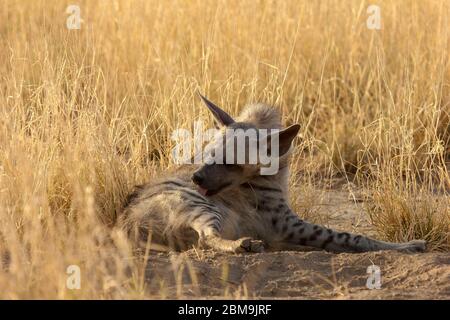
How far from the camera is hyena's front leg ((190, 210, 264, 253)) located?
591cm

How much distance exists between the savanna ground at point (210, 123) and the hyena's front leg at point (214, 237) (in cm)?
8

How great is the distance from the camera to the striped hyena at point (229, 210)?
247 inches

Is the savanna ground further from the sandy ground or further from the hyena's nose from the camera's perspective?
the hyena's nose

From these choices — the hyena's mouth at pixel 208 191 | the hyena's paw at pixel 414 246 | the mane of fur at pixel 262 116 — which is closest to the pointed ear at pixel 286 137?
the mane of fur at pixel 262 116

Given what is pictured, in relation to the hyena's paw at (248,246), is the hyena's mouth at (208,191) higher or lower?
higher

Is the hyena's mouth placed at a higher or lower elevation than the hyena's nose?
lower


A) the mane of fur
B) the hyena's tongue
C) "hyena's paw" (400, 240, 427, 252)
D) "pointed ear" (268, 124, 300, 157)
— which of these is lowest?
→ "hyena's paw" (400, 240, 427, 252)

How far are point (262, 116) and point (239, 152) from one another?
502 millimetres

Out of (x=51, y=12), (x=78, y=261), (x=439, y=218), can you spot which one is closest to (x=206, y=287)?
(x=78, y=261)

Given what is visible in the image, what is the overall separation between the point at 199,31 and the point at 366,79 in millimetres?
1725

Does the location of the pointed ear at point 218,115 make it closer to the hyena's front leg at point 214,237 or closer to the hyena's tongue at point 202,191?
the hyena's tongue at point 202,191

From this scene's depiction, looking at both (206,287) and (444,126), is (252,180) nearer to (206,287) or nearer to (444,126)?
(206,287)

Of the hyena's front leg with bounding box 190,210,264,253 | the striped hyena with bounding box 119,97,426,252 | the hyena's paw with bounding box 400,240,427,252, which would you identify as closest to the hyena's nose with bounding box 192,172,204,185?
the striped hyena with bounding box 119,97,426,252

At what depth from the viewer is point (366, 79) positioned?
9.64 m
